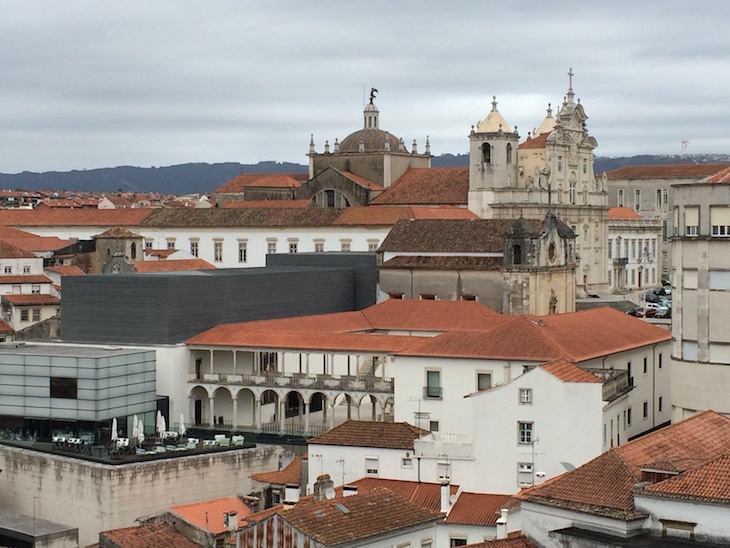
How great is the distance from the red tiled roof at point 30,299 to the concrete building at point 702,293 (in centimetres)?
4774

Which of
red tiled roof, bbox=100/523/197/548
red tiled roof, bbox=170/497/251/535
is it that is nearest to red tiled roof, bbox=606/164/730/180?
red tiled roof, bbox=170/497/251/535

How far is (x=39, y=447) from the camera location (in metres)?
54.5

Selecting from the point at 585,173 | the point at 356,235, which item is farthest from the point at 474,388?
the point at 585,173

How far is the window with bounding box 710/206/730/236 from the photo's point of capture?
142 feet

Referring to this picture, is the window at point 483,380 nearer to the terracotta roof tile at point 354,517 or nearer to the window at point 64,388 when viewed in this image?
the window at point 64,388

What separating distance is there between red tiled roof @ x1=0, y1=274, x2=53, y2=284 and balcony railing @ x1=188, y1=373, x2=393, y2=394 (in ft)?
83.0

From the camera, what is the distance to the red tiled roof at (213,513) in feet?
137

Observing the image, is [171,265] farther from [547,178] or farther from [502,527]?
[502,527]

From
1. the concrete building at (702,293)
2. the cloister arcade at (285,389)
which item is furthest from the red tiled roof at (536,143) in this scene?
the concrete building at (702,293)

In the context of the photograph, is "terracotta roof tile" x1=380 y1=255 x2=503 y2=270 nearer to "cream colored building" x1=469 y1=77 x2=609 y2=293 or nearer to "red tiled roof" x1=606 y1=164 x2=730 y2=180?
"cream colored building" x1=469 y1=77 x2=609 y2=293

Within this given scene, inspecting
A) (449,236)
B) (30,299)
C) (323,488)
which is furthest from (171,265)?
(323,488)

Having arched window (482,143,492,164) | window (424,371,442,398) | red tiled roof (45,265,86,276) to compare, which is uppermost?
arched window (482,143,492,164)

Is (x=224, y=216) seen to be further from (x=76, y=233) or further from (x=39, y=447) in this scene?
(x=39, y=447)

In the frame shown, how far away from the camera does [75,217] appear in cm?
11006
